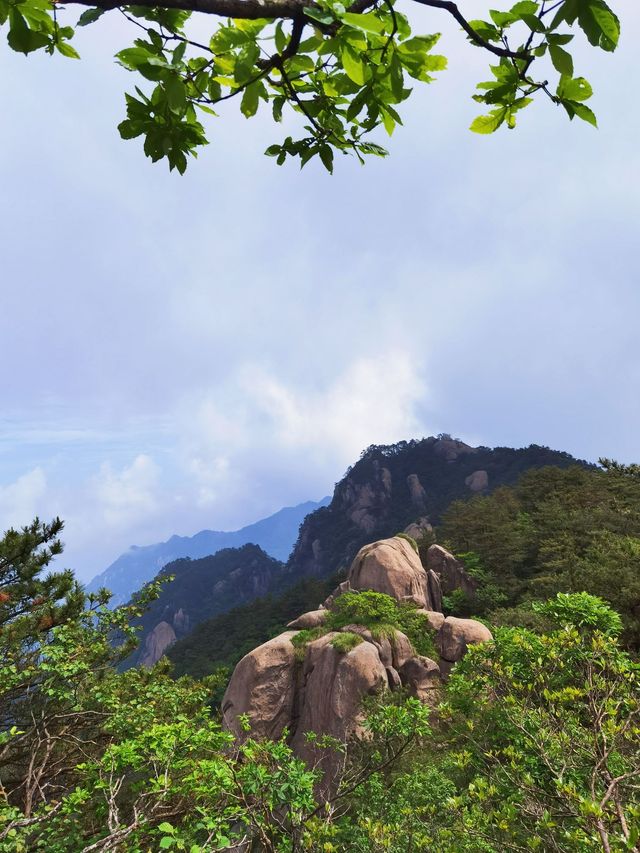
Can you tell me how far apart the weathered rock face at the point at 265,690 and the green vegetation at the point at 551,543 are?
25.8 feet

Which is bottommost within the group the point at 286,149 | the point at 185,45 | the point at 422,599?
the point at 422,599

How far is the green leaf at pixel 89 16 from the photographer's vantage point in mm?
1079

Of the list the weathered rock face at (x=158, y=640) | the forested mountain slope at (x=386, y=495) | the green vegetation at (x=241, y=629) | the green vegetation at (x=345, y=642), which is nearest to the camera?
the green vegetation at (x=345, y=642)

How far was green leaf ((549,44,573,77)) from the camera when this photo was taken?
116cm

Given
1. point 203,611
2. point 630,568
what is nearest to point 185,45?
point 630,568

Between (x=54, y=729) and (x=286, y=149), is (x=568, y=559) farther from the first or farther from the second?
(x=286, y=149)

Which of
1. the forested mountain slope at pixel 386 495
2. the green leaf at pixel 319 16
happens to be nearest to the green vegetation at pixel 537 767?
the green leaf at pixel 319 16

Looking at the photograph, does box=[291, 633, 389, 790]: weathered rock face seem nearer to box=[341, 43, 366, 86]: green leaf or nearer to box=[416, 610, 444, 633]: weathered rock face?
box=[416, 610, 444, 633]: weathered rock face

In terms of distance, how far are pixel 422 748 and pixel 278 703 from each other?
220 inches

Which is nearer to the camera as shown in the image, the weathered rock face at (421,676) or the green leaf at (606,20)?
the green leaf at (606,20)

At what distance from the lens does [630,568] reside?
44.4ft

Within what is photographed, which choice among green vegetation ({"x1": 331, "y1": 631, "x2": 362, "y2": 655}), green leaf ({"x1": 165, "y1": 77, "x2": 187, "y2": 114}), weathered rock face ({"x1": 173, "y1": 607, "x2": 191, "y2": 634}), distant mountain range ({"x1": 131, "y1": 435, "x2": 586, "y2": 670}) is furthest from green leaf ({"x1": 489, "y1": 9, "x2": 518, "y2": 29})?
weathered rock face ({"x1": 173, "y1": 607, "x2": 191, "y2": 634})

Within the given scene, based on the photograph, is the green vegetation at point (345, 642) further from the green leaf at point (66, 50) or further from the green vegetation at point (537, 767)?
the green leaf at point (66, 50)

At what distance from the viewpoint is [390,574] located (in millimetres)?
20031
